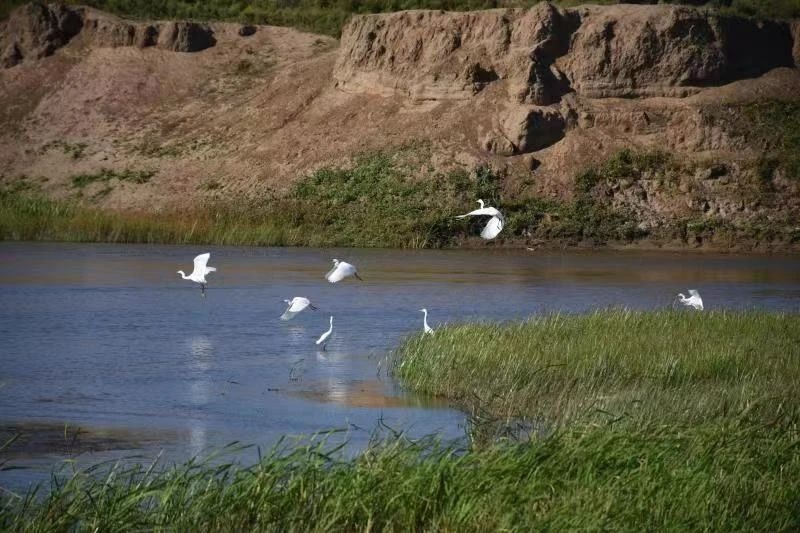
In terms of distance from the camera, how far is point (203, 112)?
66750mm

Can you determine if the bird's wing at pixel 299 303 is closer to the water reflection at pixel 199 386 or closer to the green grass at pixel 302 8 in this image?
the water reflection at pixel 199 386

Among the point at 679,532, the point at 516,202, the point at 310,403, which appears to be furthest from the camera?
the point at 516,202

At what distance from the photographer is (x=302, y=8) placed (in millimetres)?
84438

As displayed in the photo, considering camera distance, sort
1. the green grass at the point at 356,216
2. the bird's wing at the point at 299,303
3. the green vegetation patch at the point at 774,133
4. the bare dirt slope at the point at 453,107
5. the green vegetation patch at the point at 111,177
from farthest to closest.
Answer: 1. the green vegetation patch at the point at 111,177
2. the bare dirt slope at the point at 453,107
3. the green vegetation patch at the point at 774,133
4. the green grass at the point at 356,216
5. the bird's wing at the point at 299,303

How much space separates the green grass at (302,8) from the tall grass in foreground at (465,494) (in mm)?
62647

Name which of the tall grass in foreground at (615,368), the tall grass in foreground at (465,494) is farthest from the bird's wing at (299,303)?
the tall grass in foreground at (465,494)

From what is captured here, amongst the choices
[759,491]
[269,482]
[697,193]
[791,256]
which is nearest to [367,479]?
[269,482]

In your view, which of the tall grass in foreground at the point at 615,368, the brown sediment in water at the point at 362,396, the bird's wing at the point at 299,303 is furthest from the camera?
the bird's wing at the point at 299,303

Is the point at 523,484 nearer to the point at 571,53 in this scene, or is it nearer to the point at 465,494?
the point at 465,494

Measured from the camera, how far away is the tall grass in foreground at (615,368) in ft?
46.4

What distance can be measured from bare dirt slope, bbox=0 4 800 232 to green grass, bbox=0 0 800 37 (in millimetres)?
9095

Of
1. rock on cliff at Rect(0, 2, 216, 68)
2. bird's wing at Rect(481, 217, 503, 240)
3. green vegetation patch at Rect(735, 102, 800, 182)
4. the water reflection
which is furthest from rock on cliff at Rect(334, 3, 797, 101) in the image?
bird's wing at Rect(481, 217, 503, 240)

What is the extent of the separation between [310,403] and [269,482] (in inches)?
276

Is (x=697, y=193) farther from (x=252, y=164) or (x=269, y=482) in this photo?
(x=269, y=482)
